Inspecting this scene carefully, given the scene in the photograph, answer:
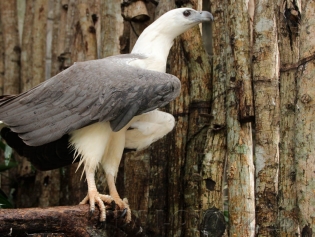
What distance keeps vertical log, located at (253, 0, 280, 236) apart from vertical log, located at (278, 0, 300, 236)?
0.09 m

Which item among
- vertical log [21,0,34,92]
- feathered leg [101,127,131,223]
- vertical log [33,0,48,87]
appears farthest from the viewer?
vertical log [21,0,34,92]

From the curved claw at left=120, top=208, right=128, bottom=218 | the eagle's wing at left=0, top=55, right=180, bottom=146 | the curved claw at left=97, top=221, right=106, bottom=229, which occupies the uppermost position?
the eagle's wing at left=0, top=55, right=180, bottom=146

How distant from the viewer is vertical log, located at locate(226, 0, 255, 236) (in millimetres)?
4559

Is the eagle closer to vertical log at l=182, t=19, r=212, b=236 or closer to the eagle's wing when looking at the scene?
the eagle's wing

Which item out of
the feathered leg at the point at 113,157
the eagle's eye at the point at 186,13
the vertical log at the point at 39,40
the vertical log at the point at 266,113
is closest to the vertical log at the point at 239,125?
the vertical log at the point at 266,113

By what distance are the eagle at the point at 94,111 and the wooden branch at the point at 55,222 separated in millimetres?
103

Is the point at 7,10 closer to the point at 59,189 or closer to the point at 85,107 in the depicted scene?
the point at 59,189

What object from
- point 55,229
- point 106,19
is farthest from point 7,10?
point 55,229

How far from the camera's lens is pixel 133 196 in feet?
18.4

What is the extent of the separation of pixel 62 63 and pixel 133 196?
2.41 meters

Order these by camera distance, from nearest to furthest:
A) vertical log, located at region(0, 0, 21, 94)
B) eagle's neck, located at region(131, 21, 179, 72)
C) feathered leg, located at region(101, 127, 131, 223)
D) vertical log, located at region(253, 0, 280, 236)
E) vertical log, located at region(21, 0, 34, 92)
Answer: vertical log, located at region(253, 0, 280, 236), feathered leg, located at region(101, 127, 131, 223), eagle's neck, located at region(131, 21, 179, 72), vertical log, located at region(21, 0, 34, 92), vertical log, located at region(0, 0, 21, 94)

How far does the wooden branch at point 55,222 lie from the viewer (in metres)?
3.56

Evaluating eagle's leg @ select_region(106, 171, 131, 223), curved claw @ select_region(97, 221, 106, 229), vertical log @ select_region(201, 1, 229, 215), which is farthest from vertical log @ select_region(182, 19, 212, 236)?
curved claw @ select_region(97, 221, 106, 229)

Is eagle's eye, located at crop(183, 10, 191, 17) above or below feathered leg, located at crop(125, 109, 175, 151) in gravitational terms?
above
